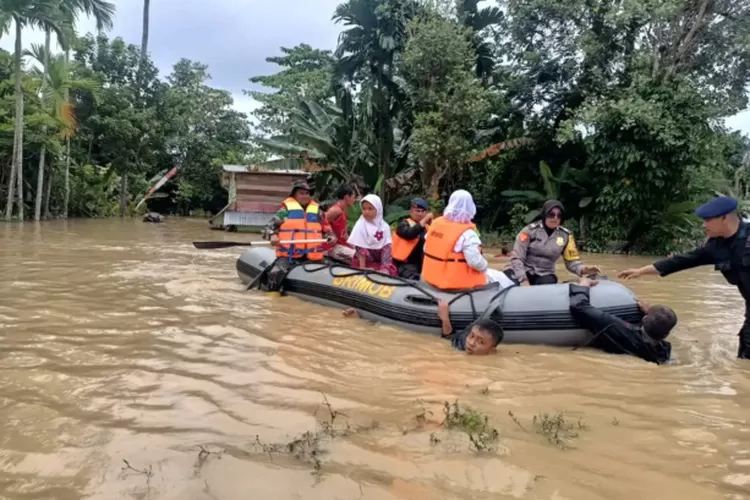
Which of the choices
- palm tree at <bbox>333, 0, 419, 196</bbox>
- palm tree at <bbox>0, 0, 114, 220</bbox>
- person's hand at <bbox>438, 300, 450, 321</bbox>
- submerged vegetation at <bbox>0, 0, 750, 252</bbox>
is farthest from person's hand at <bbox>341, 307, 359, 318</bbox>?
palm tree at <bbox>0, 0, 114, 220</bbox>

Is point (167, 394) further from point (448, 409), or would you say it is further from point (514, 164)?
point (514, 164)

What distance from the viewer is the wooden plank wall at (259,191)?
1697 centimetres

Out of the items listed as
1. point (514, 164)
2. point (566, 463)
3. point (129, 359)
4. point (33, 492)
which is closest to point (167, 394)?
point (129, 359)

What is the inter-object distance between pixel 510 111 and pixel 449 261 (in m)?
12.0

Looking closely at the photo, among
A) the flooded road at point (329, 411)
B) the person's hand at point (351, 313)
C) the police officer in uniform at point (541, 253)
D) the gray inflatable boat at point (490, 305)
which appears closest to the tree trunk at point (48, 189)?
the flooded road at point (329, 411)

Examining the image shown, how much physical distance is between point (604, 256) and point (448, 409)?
36.7ft

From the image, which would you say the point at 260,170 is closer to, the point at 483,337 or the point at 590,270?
the point at 590,270

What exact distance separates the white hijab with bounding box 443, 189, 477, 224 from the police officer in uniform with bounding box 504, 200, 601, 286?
0.86 meters

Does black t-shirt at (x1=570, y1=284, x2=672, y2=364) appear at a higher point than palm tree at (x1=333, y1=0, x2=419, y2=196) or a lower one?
lower

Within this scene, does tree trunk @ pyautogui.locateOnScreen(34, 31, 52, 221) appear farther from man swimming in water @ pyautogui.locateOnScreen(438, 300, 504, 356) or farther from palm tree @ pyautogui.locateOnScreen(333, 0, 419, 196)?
man swimming in water @ pyautogui.locateOnScreen(438, 300, 504, 356)

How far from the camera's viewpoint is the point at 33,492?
2.22 metres

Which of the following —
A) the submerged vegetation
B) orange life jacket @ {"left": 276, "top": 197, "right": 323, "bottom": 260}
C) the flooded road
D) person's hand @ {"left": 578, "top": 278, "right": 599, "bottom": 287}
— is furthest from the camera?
the submerged vegetation

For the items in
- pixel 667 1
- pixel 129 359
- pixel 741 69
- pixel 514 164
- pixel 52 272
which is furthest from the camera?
pixel 514 164

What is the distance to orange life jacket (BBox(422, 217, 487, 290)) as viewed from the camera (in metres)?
4.99
